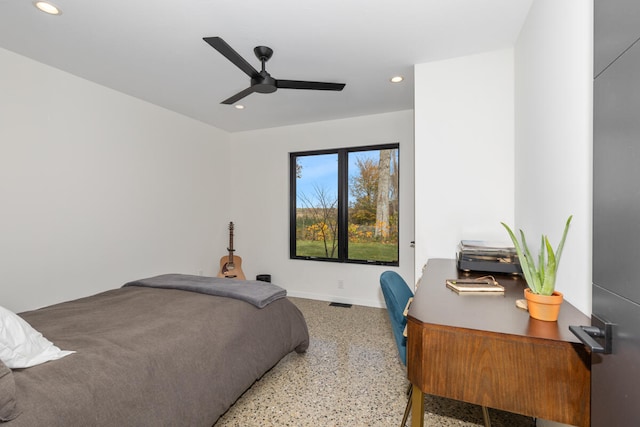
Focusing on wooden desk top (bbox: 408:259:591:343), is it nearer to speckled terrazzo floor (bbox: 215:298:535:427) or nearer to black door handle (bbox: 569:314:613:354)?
black door handle (bbox: 569:314:613:354)

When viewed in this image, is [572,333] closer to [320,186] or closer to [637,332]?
[637,332]

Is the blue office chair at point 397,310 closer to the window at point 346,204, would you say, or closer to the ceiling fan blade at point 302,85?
the ceiling fan blade at point 302,85

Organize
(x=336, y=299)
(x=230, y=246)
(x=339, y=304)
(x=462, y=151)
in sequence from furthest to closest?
1. (x=230, y=246)
2. (x=336, y=299)
3. (x=339, y=304)
4. (x=462, y=151)

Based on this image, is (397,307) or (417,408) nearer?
(417,408)

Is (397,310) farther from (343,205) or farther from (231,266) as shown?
(231,266)

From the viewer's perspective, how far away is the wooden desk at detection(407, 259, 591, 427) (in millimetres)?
936

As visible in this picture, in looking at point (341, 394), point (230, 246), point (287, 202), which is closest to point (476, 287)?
point (341, 394)

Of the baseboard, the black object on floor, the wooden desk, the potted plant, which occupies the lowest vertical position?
the black object on floor

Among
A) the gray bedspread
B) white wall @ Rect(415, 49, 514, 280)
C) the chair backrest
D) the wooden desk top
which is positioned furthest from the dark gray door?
the gray bedspread

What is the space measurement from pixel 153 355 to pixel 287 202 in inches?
128

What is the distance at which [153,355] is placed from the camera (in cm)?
149

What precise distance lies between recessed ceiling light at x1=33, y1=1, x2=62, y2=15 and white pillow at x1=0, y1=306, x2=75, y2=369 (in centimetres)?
183

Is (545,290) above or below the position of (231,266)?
above

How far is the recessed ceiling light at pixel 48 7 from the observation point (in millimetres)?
1889
